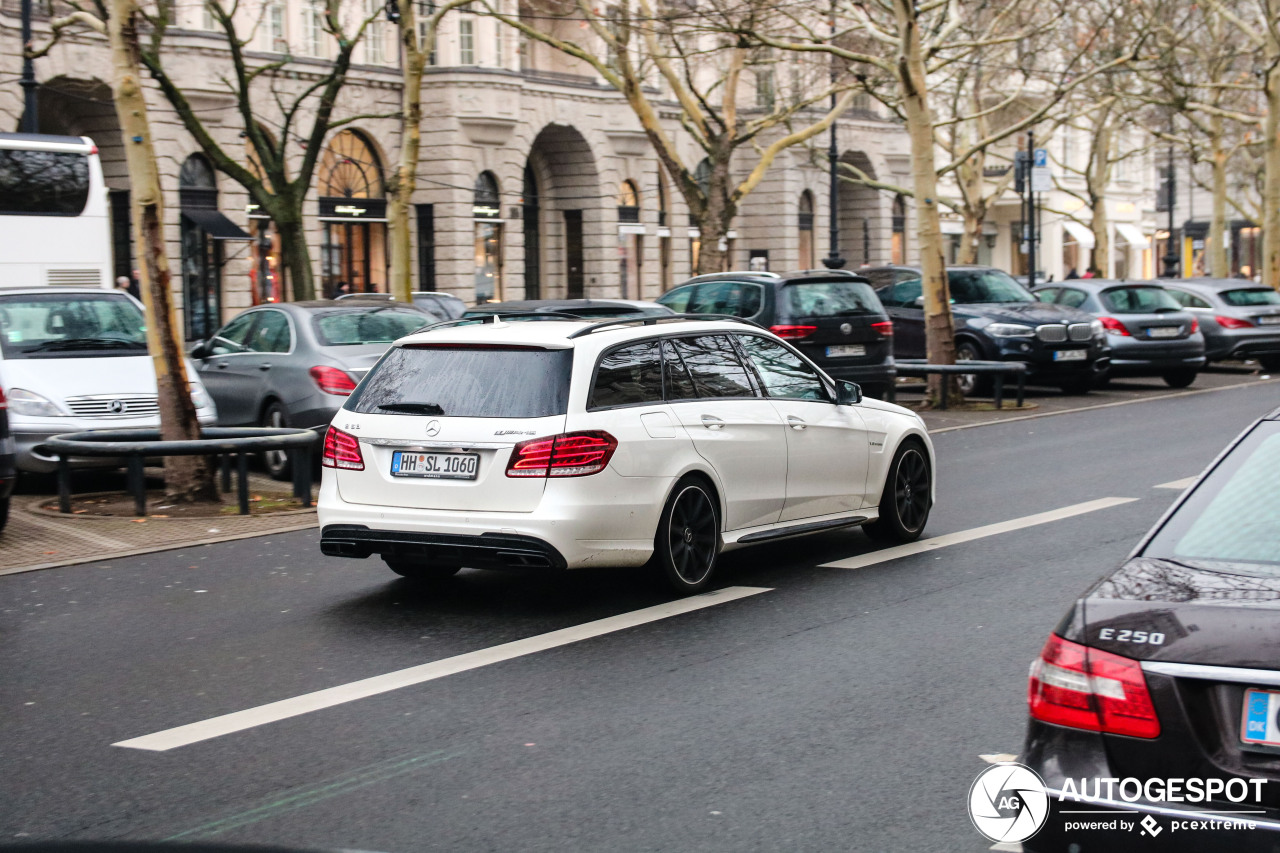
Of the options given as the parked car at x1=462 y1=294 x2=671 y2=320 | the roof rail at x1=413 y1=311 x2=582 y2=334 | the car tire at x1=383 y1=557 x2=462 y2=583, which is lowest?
the car tire at x1=383 y1=557 x2=462 y2=583

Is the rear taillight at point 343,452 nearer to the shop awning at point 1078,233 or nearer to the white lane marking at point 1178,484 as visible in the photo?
the white lane marking at point 1178,484

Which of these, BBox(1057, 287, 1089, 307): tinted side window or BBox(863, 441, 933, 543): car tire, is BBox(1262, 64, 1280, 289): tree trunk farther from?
BBox(863, 441, 933, 543): car tire

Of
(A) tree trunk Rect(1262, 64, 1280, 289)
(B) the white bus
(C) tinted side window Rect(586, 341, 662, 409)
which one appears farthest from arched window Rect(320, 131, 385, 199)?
(C) tinted side window Rect(586, 341, 662, 409)

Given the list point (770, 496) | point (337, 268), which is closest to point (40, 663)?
point (770, 496)

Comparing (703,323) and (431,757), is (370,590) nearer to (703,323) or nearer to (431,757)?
(703,323)

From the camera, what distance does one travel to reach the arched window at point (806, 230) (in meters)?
58.1

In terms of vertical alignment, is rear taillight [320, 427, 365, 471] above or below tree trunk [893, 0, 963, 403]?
below

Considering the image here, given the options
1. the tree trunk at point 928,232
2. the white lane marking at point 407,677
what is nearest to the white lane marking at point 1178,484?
the white lane marking at point 407,677

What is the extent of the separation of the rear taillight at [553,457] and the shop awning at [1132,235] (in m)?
74.9

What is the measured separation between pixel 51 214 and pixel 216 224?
1536 centimetres

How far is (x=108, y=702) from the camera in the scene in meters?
6.45

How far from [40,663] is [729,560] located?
4085 millimetres

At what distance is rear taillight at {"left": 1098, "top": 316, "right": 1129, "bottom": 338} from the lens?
78.2ft

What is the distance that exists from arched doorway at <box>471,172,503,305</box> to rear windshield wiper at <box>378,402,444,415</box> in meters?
35.3
